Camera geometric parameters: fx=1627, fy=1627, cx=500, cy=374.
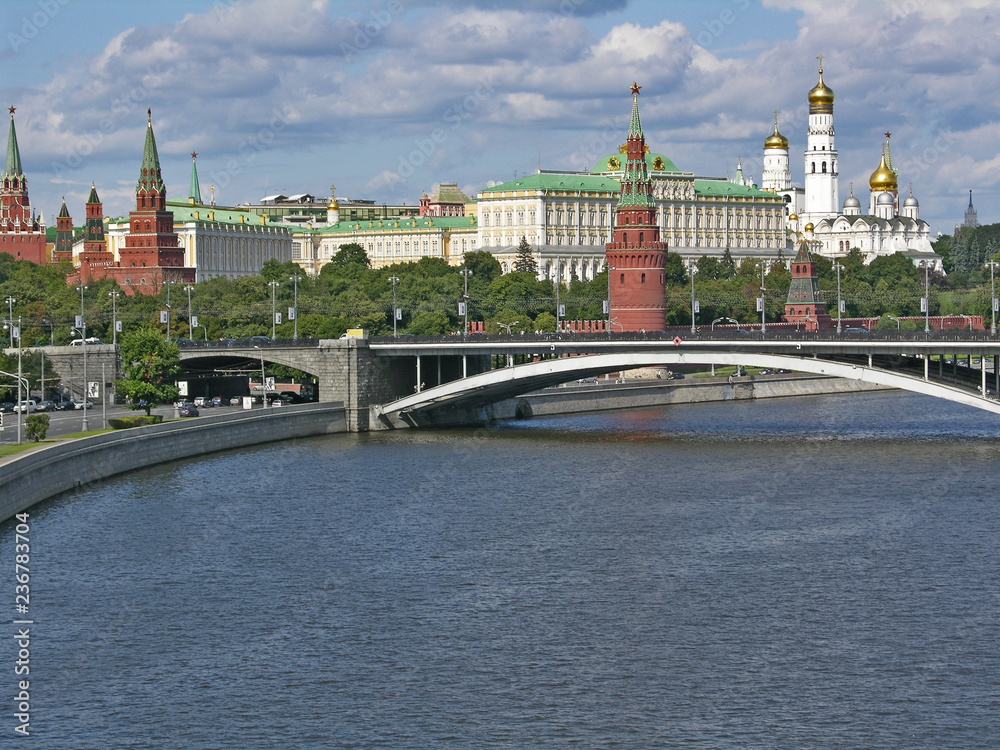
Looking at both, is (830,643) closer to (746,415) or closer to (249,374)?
(746,415)

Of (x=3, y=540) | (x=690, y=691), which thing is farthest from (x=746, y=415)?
(x=690, y=691)

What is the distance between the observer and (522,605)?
35906 mm

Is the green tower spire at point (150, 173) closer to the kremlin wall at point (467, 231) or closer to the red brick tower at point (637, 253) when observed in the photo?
the kremlin wall at point (467, 231)

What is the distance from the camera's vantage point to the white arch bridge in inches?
2421

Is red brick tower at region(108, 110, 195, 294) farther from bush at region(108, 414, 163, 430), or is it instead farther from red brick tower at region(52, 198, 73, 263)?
bush at region(108, 414, 163, 430)

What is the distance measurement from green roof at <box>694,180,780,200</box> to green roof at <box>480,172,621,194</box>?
Result: 12489mm

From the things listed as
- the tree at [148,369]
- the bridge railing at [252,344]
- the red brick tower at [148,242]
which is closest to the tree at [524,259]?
the red brick tower at [148,242]

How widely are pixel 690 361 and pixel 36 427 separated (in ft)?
87.6

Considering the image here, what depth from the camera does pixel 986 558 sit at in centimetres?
3969

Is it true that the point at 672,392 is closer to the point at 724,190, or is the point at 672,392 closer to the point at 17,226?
the point at 724,190

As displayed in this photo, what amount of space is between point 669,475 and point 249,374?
37.6 meters

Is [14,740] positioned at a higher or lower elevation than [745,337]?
lower

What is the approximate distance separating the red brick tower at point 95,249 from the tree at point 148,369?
250ft

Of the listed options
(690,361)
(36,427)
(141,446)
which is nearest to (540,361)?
(690,361)
